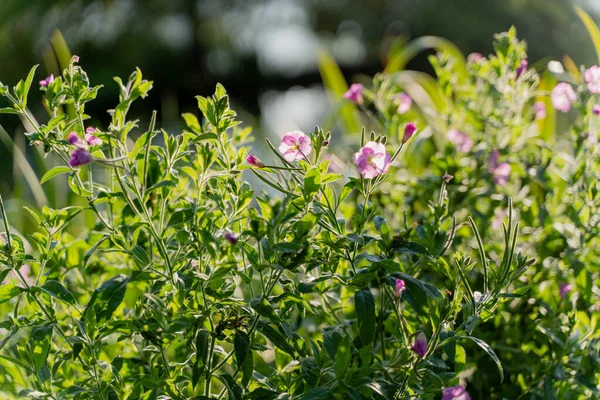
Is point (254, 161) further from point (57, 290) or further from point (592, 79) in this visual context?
point (592, 79)

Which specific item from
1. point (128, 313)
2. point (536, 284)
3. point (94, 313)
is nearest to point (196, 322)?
point (94, 313)

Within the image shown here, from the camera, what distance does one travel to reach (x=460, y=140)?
1066 mm

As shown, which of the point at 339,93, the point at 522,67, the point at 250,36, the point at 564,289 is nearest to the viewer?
the point at 564,289

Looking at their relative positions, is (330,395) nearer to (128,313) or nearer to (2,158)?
(128,313)

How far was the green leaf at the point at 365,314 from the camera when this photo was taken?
0.62 m

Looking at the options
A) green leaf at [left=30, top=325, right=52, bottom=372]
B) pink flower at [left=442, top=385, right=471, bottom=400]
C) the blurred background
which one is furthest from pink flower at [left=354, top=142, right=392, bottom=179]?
the blurred background

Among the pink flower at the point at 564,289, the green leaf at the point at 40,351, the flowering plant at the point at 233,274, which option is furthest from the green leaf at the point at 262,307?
the pink flower at the point at 564,289

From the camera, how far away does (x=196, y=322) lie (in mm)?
616

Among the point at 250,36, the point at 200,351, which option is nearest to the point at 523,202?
the point at 200,351

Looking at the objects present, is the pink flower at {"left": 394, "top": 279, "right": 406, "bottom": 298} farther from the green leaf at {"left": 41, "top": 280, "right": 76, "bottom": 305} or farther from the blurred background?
the blurred background

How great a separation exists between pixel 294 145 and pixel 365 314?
0.59 feet

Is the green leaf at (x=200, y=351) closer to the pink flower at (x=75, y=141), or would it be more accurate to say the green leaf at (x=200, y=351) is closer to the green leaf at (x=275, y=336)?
the green leaf at (x=275, y=336)

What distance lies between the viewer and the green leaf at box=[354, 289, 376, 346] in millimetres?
615

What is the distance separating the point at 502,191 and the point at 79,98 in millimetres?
664
